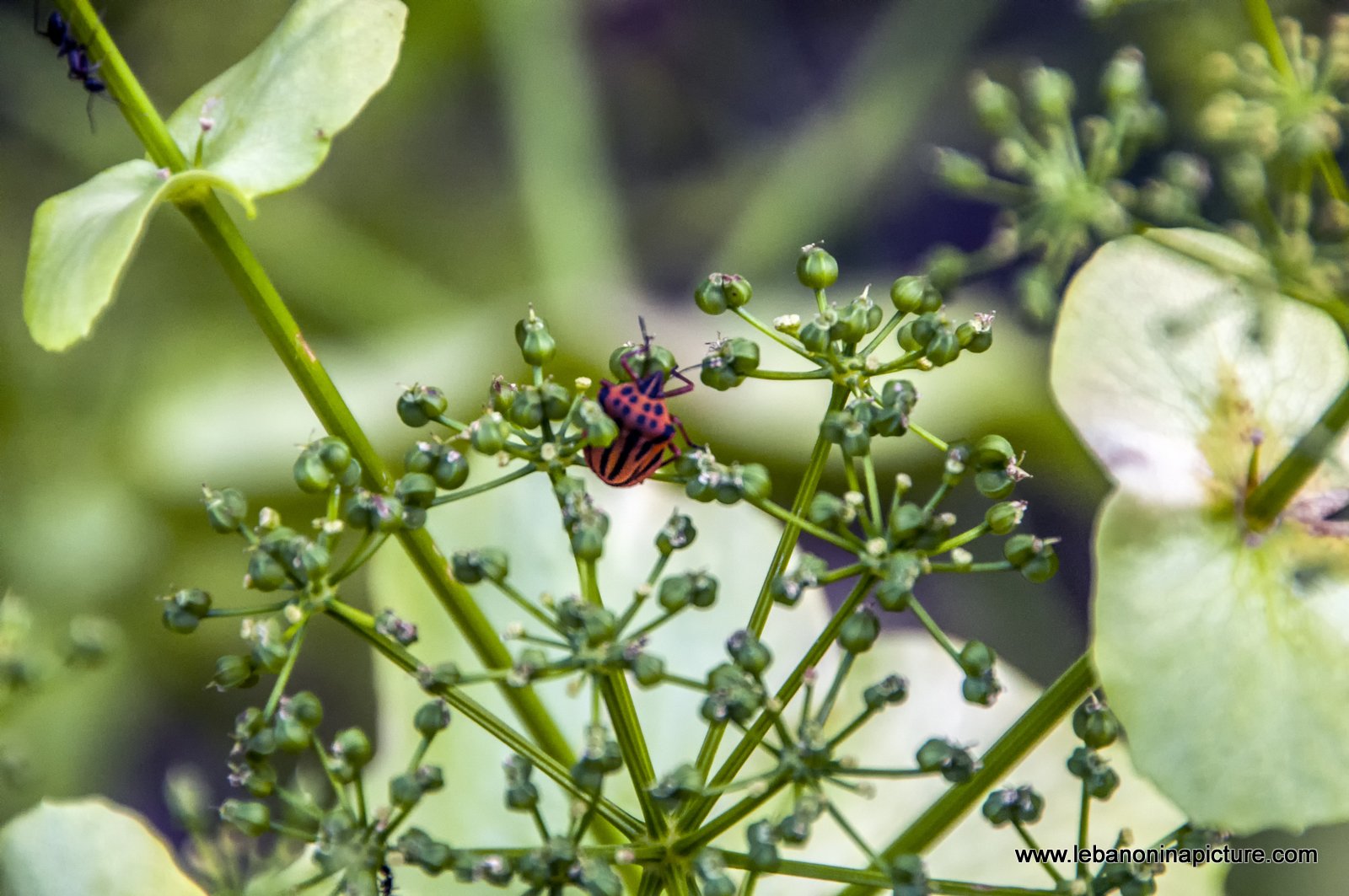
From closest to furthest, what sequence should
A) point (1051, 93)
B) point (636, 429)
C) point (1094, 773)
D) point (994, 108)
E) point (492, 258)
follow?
point (1094, 773)
point (636, 429)
point (1051, 93)
point (994, 108)
point (492, 258)

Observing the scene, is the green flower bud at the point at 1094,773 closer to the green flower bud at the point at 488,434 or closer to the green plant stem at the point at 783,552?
the green plant stem at the point at 783,552

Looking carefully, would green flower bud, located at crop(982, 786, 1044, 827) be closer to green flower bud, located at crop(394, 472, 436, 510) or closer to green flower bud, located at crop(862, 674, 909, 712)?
green flower bud, located at crop(862, 674, 909, 712)

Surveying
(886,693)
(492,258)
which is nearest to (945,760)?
(886,693)

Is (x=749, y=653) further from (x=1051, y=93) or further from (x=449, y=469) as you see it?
(x=1051, y=93)

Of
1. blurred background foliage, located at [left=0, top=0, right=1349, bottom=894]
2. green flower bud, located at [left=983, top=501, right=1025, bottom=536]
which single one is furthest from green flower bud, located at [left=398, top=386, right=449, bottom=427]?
blurred background foliage, located at [left=0, top=0, right=1349, bottom=894]

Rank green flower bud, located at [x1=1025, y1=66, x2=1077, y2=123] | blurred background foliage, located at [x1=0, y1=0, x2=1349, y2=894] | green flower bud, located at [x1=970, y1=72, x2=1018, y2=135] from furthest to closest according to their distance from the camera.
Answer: blurred background foliage, located at [x1=0, y1=0, x2=1349, y2=894]
green flower bud, located at [x1=970, y1=72, x2=1018, y2=135]
green flower bud, located at [x1=1025, y1=66, x2=1077, y2=123]

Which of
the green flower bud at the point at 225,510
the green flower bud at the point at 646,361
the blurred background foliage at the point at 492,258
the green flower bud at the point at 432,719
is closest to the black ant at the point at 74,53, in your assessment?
the green flower bud at the point at 225,510

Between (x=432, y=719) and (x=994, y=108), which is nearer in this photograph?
(x=432, y=719)
